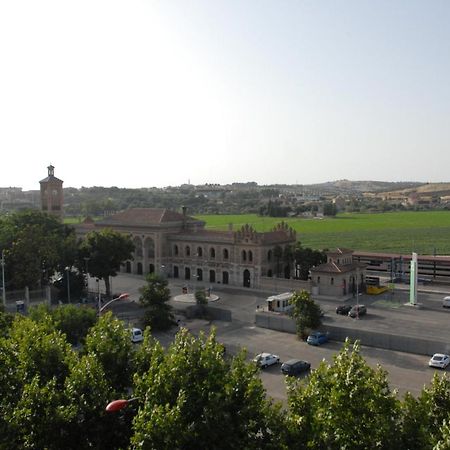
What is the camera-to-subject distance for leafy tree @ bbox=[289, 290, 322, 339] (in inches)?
1905

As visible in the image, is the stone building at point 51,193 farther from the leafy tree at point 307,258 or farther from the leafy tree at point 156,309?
the leafy tree at point 156,309

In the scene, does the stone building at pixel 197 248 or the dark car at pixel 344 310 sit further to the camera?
the stone building at pixel 197 248

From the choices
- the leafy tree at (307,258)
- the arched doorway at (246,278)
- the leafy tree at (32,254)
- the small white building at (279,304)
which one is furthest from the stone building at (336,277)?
the leafy tree at (32,254)

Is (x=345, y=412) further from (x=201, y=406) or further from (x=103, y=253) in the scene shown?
(x=103, y=253)

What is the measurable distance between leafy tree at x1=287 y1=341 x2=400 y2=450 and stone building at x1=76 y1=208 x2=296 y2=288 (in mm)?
53712

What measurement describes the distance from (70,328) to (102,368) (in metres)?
18.3

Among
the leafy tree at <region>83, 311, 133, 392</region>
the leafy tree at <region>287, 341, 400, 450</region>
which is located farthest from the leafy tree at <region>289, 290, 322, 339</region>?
the leafy tree at <region>287, 341, 400, 450</region>

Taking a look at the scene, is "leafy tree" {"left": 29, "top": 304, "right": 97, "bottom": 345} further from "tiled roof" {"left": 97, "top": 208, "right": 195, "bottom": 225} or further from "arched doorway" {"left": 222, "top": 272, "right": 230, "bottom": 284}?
"tiled roof" {"left": 97, "top": 208, "right": 195, "bottom": 225}

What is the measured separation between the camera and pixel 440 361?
40.2m

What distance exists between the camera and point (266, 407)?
20469mm

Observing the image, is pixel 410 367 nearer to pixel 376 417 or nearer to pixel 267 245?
pixel 376 417

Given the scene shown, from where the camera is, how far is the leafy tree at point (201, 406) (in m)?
18.5

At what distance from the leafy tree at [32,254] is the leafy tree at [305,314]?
2932 cm

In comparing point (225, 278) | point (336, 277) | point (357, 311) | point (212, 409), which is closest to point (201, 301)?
point (357, 311)
